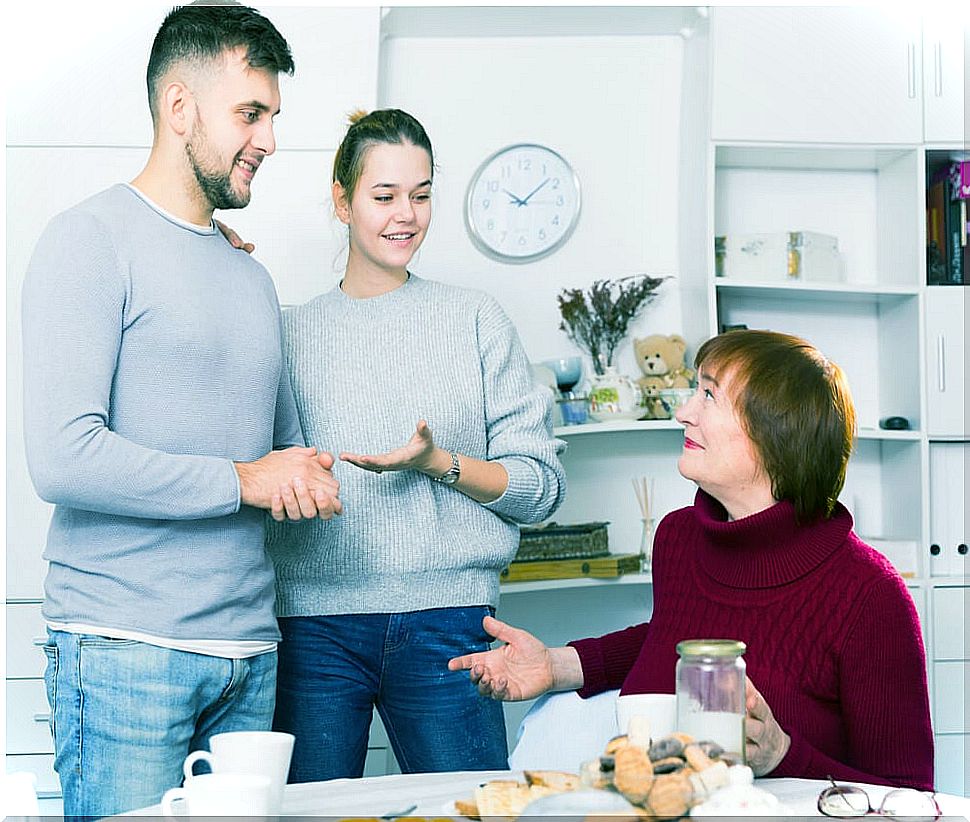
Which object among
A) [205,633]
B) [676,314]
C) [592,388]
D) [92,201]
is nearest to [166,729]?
[205,633]

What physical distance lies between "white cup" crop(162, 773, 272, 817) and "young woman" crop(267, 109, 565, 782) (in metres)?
0.77

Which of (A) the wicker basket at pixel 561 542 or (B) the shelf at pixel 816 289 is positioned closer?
(A) the wicker basket at pixel 561 542

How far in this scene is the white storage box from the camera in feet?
11.0

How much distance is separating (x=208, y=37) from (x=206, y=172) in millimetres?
197

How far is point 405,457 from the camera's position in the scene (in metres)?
1.77

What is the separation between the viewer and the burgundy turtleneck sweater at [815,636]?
57.5 inches

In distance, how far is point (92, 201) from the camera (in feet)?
5.16

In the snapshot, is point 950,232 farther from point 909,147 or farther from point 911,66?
point 911,66

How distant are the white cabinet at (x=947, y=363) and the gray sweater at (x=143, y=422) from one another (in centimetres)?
227

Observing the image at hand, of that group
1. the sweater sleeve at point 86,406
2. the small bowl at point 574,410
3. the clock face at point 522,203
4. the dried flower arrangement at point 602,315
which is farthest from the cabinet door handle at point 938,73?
the sweater sleeve at point 86,406

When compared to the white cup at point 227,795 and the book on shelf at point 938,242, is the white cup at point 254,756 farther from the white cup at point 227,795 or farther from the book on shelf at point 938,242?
the book on shelf at point 938,242

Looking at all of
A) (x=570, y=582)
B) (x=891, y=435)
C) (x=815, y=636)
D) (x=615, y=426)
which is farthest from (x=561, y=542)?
(x=815, y=636)

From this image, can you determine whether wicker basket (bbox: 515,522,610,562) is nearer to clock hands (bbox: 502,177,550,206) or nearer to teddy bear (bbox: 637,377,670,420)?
teddy bear (bbox: 637,377,670,420)

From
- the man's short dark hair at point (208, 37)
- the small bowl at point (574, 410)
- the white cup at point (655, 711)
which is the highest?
the man's short dark hair at point (208, 37)
